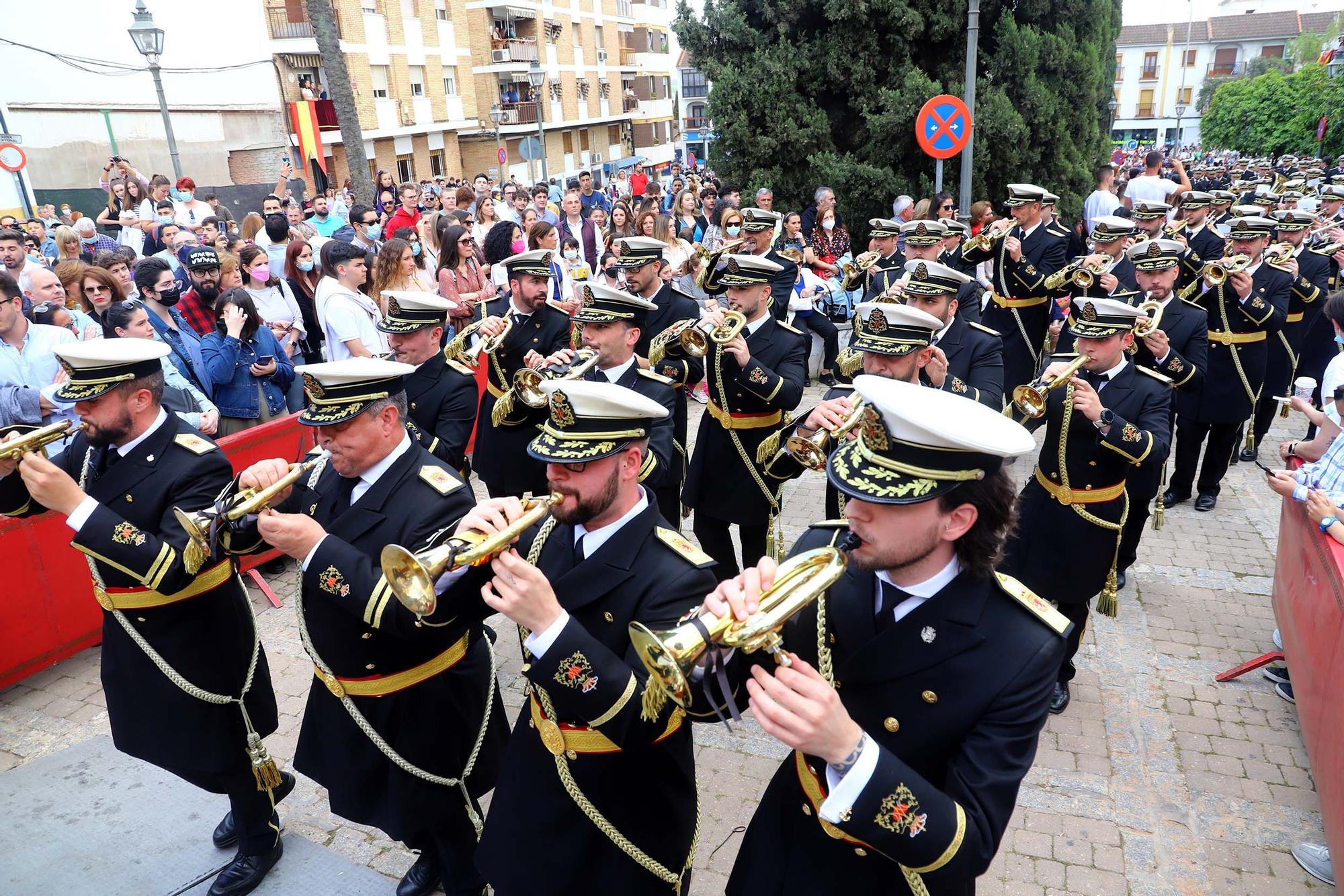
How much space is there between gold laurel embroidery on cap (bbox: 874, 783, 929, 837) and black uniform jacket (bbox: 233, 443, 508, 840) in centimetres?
174

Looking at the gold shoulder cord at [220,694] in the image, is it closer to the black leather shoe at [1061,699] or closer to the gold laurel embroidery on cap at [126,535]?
the gold laurel embroidery on cap at [126,535]

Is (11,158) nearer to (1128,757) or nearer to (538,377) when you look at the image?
(538,377)

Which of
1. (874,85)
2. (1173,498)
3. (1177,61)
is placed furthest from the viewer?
(1177,61)

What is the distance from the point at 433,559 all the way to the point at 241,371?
589 cm

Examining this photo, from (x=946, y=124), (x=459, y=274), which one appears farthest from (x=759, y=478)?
(x=946, y=124)

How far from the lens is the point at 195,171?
28.8 m

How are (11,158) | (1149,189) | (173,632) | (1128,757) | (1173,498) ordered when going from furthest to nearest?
1. (1149,189)
2. (11,158)
3. (1173,498)
4. (1128,757)
5. (173,632)

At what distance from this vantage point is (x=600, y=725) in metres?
2.82

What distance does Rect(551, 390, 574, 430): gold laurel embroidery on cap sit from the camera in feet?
10.2

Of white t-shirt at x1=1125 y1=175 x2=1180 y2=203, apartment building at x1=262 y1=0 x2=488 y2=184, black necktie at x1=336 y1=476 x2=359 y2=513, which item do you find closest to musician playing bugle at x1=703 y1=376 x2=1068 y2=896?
A: black necktie at x1=336 y1=476 x2=359 y2=513

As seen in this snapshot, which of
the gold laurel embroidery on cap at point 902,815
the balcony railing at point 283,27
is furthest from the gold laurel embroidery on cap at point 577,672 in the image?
the balcony railing at point 283,27

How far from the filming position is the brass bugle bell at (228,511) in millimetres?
3416

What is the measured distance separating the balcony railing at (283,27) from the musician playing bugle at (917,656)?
36.0 meters

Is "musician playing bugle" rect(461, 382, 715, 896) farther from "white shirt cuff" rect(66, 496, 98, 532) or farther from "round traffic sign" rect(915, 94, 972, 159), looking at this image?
"round traffic sign" rect(915, 94, 972, 159)
